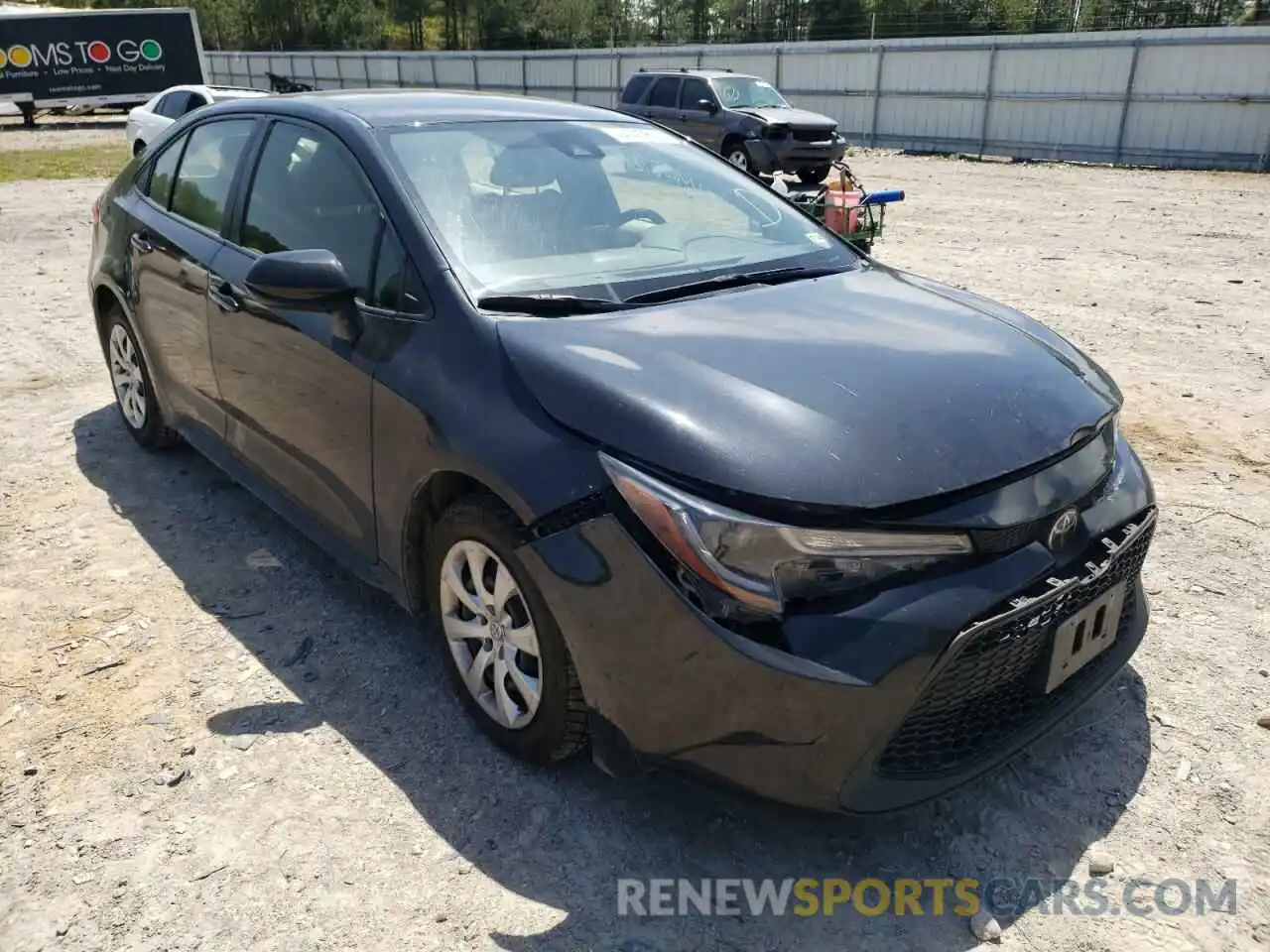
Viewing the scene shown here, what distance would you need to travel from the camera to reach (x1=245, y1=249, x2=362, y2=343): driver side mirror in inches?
109

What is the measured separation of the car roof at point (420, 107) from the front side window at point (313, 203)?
0.41 feet

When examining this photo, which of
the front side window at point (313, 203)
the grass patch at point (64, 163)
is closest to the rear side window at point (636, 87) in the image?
the grass patch at point (64, 163)

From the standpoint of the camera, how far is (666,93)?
688 inches

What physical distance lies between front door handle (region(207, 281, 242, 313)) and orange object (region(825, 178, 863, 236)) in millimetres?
5130

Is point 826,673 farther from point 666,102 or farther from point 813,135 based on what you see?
point 666,102

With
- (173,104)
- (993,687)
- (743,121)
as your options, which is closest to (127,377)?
(993,687)

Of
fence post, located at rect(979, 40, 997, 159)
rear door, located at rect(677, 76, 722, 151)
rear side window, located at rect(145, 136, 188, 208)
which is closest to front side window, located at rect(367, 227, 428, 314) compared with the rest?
rear side window, located at rect(145, 136, 188, 208)

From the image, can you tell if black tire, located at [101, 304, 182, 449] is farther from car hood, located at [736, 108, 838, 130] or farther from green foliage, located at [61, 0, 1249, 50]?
green foliage, located at [61, 0, 1249, 50]

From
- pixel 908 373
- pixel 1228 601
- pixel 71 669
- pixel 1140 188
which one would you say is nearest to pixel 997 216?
pixel 1140 188

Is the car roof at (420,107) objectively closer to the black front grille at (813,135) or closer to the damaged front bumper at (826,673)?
the damaged front bumper at (826,673)

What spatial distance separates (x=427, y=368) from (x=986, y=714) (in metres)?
1.65

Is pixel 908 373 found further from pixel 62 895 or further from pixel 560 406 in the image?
pixel 62 895

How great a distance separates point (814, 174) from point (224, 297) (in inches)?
577

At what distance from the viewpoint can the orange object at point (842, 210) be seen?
766 centimetres
